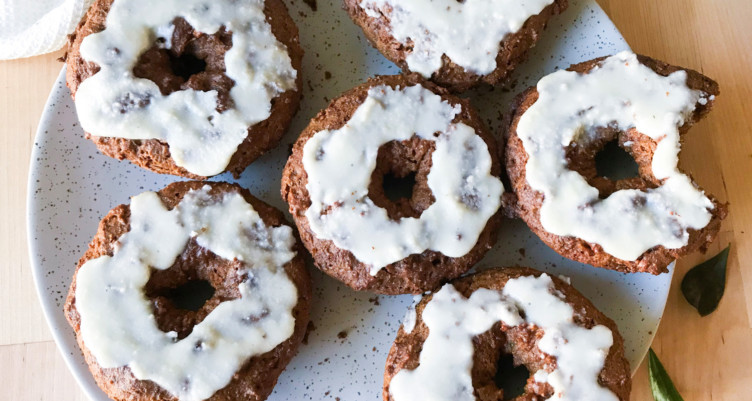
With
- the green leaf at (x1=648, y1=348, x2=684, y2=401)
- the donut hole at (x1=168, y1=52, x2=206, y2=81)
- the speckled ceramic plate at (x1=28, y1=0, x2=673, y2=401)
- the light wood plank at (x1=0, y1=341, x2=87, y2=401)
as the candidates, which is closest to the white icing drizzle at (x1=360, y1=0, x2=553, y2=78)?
the speckled ceramic plate at (x1=28, y1=0, x2=673, y2=401)

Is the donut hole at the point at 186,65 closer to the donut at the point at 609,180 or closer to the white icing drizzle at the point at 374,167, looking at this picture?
the white icing drizzle at the point at 374,167

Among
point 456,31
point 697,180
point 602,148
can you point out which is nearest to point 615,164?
point 602,148

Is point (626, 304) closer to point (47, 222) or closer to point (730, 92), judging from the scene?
point (730, 92)

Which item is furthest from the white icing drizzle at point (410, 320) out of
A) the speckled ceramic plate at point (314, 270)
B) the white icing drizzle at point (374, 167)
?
the white icing drizzle at point (374, 167)

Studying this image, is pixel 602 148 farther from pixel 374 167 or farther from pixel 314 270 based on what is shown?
pixel 314 270

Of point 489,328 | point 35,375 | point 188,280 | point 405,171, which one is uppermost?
point 405,171

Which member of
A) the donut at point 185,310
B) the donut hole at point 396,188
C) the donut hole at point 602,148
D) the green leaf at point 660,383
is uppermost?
the donut hole at point 602,148
